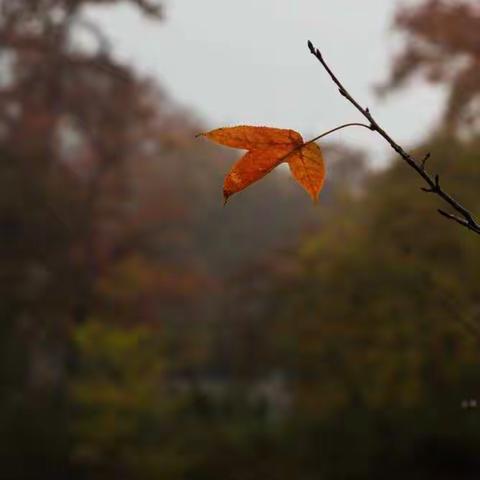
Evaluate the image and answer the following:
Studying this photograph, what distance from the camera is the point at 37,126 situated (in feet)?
36.1

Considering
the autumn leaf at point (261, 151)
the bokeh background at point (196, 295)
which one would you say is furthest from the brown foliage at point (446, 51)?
the autumn leaf at point (261, 151)

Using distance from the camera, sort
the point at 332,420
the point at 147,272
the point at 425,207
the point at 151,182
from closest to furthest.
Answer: the point at 425,207, the point at 332,420, the point at 147,272, the point at 151,182

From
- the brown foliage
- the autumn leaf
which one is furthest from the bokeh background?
the autumn leaf

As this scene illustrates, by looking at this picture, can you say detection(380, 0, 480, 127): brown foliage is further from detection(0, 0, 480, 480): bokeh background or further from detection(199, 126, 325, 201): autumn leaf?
detection(199, 126, 325, 201): autumn leaf

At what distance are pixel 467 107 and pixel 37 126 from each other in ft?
20.0

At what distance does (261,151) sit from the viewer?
0.65 metres

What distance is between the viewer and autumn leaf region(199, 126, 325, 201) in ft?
2.11

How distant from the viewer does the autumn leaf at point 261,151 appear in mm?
643

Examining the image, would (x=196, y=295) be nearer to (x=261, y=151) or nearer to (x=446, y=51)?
(x=446, y=51)

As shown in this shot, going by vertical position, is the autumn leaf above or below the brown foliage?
below

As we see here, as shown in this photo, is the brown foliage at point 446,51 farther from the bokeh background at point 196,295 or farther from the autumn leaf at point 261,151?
the autumn leaf at point 261,151

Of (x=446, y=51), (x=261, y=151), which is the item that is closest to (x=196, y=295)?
(x=446, y=51)

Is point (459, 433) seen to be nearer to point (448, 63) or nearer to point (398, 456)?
point (398, 456)

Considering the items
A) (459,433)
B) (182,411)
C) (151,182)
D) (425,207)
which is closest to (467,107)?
(425,207)
